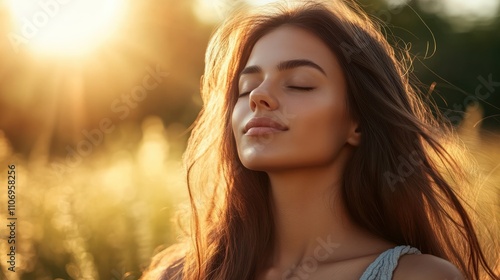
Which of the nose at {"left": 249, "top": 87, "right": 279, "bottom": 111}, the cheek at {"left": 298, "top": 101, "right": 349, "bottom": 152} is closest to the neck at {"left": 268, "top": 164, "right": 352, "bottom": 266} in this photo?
the cheek at {"left": 298, "top": 101, "right": 349, "bottom": 152}

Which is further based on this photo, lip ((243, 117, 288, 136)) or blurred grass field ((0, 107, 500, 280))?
blurred grass field ((0, 107, 500, 280))

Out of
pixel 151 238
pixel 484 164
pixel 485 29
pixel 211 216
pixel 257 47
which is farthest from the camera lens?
pixel 485 29

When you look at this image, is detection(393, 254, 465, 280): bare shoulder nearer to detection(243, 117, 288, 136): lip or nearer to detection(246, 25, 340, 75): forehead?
detection(243, 117, 288, 136): lip

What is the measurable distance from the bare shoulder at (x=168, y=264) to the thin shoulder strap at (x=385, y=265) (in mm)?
982

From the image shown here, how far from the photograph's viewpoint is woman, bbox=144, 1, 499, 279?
130 inches

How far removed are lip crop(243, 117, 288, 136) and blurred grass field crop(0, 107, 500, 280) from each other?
4.80 ft

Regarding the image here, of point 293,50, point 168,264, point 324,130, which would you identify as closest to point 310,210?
point 324,130

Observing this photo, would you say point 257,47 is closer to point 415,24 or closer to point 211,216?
point 211,216

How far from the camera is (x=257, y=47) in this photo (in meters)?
3.63

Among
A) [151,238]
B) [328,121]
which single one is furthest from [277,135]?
[151,238]

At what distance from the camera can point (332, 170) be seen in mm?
3445

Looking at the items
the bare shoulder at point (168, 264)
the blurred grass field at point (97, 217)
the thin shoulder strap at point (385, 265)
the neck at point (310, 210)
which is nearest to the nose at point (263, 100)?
the neck at point (310, 210)

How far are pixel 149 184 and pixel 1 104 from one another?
6692 mm

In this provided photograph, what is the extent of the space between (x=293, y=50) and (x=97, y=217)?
7.24ft
